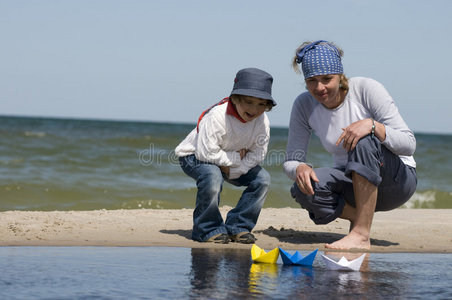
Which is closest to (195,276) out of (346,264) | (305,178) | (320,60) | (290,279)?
(290,279)

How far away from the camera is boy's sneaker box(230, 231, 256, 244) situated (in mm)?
3775

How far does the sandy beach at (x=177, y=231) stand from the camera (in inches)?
146

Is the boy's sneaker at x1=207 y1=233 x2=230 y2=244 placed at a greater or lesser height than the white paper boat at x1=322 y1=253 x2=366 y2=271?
lesser

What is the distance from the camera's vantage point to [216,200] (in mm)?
3812

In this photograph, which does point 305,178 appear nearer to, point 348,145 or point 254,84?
point 348,145

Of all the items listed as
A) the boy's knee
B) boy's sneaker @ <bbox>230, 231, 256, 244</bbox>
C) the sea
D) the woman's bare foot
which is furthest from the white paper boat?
the sea

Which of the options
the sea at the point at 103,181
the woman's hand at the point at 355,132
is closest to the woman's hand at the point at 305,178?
the woman's hand at the point at 355,132

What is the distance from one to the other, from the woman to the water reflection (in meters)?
0.43

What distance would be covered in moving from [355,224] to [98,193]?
4.81 m

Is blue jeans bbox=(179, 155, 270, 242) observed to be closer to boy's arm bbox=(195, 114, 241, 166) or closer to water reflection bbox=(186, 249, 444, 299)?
boy's arm bbox=(195, 114, 241, 166)

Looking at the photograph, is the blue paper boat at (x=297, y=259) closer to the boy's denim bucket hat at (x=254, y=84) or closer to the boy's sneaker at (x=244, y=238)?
the boy's sneaker at (x=244, y=238)

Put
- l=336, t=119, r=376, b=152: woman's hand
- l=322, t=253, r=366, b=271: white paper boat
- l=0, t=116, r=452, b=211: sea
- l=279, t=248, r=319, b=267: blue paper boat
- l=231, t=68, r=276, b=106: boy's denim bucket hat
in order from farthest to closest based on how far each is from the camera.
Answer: l=0, t=116, r=452, b=211: sea, l=231, t=68, r=276, b=106: boy's denim bucket hat, l=336, t=119, r=376, b=152: woman's hand, l=279, t=248, r=319, b=267: blue paper boat, l=322, t=253, r=366, b=271: white paper boat

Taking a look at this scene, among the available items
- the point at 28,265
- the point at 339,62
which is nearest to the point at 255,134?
the point at 339,62

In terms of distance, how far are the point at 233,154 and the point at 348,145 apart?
2.47 ft
